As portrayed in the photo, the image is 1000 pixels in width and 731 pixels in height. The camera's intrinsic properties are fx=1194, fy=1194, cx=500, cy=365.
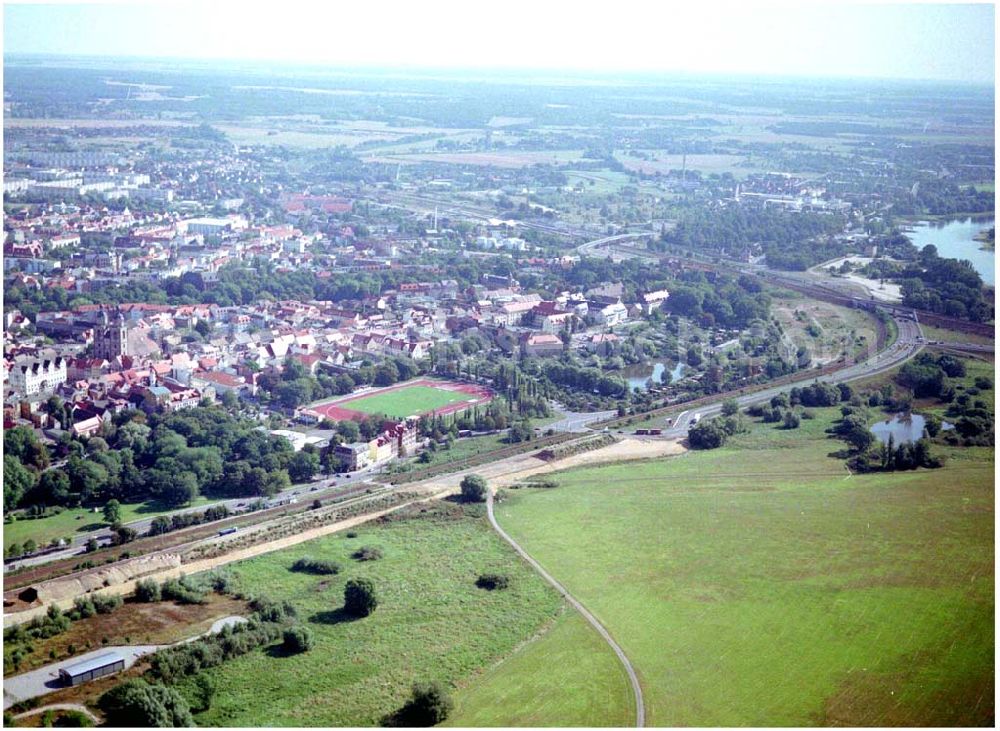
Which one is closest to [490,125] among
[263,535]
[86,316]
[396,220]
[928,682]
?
[396,220]

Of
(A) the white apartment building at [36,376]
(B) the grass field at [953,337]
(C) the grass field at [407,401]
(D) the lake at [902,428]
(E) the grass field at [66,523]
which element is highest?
(B) the grass field at [953,337]

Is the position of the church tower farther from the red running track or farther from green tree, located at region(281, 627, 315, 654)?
green tree, located at region(281, 627, 315, 654)

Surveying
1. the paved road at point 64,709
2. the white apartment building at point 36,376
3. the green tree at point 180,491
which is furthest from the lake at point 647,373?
the paved road at point 64,709

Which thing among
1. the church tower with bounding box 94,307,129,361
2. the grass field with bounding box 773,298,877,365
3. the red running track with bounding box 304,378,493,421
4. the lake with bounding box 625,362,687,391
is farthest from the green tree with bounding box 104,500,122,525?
the grass field with bounding box 773,298,877,365

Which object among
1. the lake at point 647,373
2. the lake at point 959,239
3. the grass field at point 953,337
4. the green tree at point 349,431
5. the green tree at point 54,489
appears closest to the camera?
the green tree at point 54,489

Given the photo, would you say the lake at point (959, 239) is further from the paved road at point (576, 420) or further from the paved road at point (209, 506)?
the paved road at point (209, 506)
